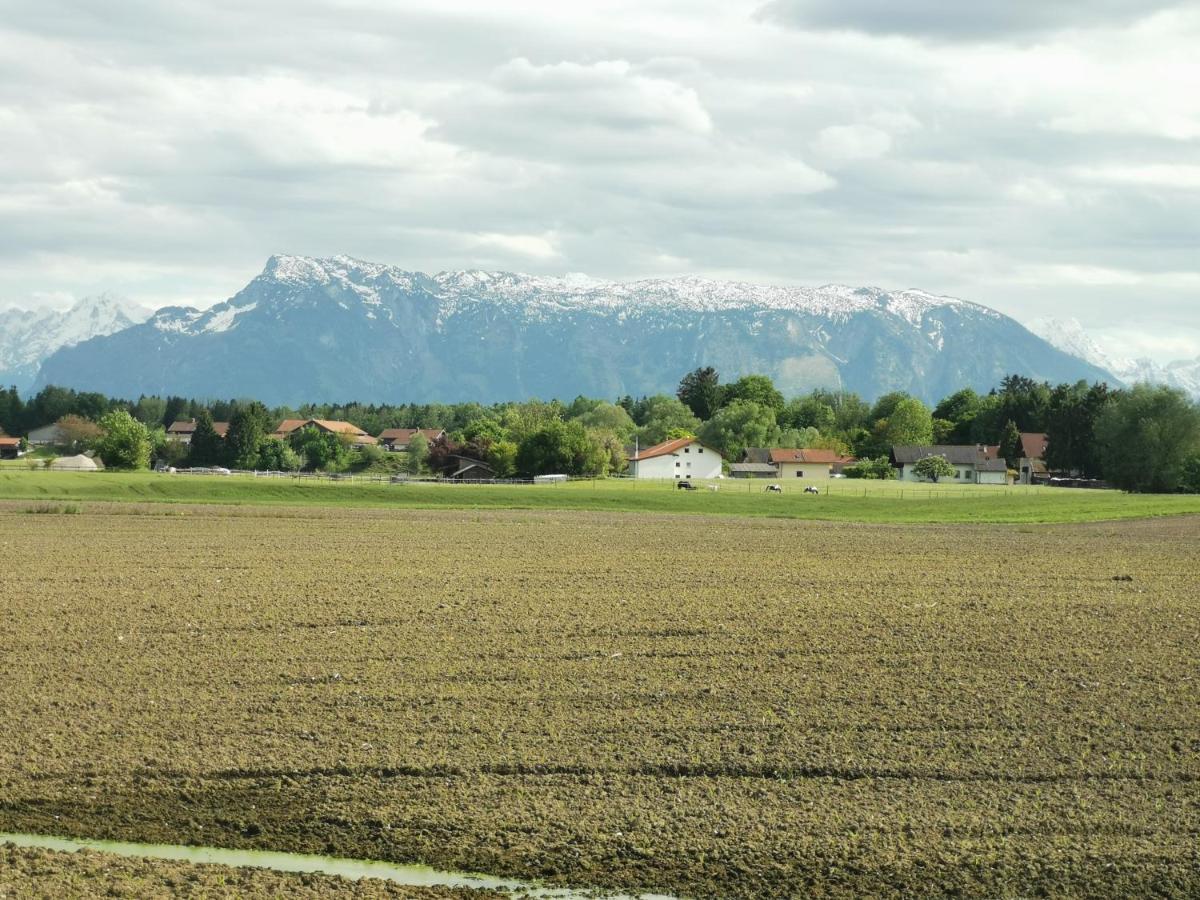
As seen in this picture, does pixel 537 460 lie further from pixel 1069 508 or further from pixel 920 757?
pixel 920 757

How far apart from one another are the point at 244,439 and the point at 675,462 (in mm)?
60217

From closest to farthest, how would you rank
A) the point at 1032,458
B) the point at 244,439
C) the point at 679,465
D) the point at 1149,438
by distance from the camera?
1. the point at 1149,438
2. the point at 679,465
3. the point at 1032,458
4. the point at 244,439

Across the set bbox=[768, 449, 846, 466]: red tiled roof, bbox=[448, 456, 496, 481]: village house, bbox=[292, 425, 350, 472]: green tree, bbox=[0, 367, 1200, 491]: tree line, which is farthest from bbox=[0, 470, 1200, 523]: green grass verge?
bbox=[292, 425, 350, 472]: green tree

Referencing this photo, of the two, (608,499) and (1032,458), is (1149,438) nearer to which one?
(1032,458)

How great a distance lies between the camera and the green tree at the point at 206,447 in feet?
571

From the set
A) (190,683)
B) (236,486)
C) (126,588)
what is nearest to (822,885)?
(190,683)

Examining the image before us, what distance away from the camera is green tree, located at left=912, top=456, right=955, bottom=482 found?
507 ft

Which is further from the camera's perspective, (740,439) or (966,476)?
(740,439)

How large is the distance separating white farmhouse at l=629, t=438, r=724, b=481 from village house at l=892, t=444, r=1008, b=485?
2775cm

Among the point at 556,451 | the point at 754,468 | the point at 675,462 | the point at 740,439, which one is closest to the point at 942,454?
the point at 754,468

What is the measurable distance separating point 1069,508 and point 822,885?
74305 millimetres

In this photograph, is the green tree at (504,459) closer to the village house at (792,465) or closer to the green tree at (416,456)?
the green tree at (416,456)

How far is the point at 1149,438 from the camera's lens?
121 m

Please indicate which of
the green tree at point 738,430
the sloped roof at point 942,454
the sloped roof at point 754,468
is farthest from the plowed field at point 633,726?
the green tree at point 738,430
